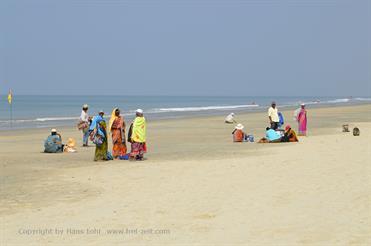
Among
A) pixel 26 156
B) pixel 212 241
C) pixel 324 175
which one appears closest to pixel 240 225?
pixel 212 241

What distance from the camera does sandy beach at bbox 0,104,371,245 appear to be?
7367mm

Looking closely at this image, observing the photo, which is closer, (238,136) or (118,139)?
(118,139)

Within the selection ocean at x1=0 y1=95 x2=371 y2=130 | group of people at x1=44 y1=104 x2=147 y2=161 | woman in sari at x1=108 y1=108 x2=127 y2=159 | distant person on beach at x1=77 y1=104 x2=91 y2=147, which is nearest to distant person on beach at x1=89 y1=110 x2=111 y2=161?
group of people at x1=44 y1=104 x2=147 y2=161

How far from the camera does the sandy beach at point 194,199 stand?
7.37 meters

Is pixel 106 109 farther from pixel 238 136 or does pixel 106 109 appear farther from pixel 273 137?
pixel 273 137

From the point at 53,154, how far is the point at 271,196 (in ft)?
30.9

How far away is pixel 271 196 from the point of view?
9.55 m

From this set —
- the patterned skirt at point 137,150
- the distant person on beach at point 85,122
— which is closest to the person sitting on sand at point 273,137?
the patterned skirt at point 137,150

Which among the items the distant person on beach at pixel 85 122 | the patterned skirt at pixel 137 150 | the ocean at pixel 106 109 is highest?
the distant person on beach at pixel 85 122

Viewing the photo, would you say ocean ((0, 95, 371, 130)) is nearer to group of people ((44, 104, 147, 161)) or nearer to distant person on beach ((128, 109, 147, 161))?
group of people ((44, 104, 147, 161))

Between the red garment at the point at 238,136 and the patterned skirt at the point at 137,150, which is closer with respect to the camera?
the patterned skirt at the point at 137,150

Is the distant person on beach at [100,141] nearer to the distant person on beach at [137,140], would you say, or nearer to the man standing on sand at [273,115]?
the distant person on beach at [137,140]

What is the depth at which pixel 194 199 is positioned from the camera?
9.53 m

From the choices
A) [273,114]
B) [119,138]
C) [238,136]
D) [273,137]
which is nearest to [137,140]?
[119,138]
